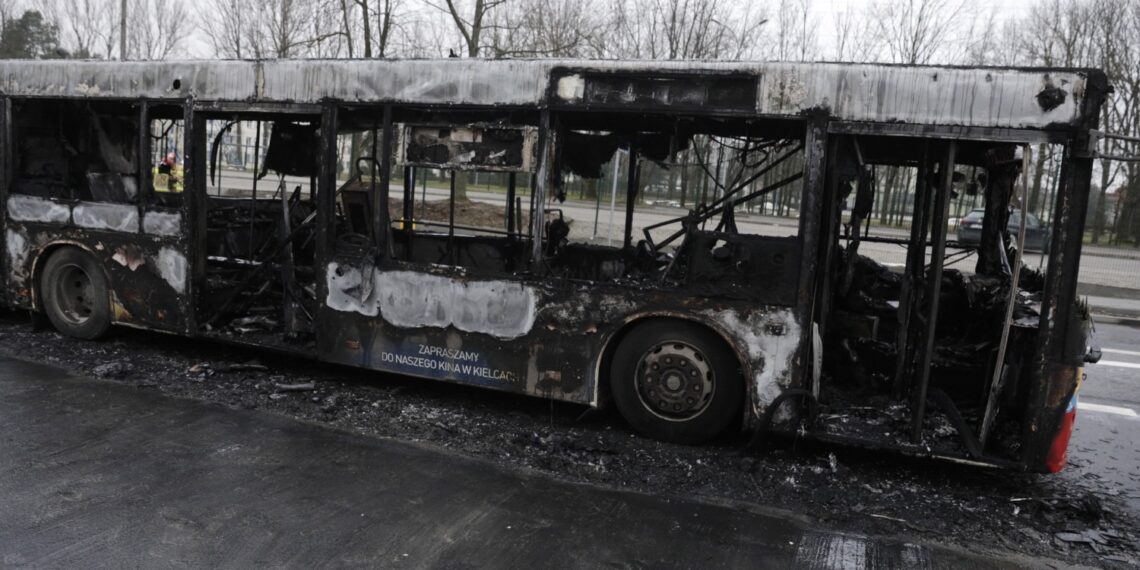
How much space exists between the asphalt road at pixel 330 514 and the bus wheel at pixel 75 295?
2220 millimetres

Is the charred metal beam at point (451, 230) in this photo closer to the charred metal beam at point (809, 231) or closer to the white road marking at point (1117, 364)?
the charred metal beam at point (809, 231)

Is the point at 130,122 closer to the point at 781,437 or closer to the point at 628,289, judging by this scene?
the point at 628,289

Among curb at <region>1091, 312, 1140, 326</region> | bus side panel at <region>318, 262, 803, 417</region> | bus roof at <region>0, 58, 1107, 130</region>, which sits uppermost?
bus roof at <region>0, 58, 1107, 130</region>

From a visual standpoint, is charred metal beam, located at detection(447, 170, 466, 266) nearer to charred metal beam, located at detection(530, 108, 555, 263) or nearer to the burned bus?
the burned bus

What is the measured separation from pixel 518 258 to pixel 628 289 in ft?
7.04

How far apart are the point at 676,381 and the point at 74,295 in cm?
619

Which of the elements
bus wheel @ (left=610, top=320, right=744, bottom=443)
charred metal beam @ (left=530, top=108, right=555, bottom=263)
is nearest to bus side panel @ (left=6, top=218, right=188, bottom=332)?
charred metal beam @ (left=530, top=108, right=555, bottom=263)

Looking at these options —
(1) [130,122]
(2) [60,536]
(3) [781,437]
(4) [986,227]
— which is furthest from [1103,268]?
(2) [60,536]

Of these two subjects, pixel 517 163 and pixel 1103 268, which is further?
pixel 1103 268

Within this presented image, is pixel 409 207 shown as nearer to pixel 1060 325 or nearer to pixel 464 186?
pixel 464 186

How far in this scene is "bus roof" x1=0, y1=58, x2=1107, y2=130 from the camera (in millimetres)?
4617

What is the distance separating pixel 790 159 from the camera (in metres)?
6.55

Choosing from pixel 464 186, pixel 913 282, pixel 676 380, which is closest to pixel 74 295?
pixel 464 186

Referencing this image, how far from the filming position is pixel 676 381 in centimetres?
556
